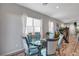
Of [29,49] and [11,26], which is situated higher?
[11,26]

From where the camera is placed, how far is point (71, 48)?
300cm

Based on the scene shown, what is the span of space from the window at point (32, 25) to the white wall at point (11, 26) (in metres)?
0.12

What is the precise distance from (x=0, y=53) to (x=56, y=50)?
1.22 m

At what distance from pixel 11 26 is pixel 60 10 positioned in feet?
3.71

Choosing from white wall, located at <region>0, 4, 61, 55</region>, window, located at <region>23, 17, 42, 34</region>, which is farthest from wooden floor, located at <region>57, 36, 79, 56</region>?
window, located at <region>23, 17, 42, 34</region>

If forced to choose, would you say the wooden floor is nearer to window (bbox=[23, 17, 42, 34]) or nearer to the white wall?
the white wall

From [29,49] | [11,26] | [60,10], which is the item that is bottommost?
[29,49]

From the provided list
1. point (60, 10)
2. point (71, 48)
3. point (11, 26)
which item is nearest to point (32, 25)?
point (11, 26)

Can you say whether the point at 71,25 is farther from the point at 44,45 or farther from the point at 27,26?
the point at 27,26

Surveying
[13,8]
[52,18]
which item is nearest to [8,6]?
[13,8]

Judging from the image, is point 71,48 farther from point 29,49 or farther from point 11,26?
point 11,26

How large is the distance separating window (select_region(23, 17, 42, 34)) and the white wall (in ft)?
0.41

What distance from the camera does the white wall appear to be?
9.53 feet

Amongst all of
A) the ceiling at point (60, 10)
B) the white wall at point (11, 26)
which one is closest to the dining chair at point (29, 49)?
the white wall at point (11, 26)
